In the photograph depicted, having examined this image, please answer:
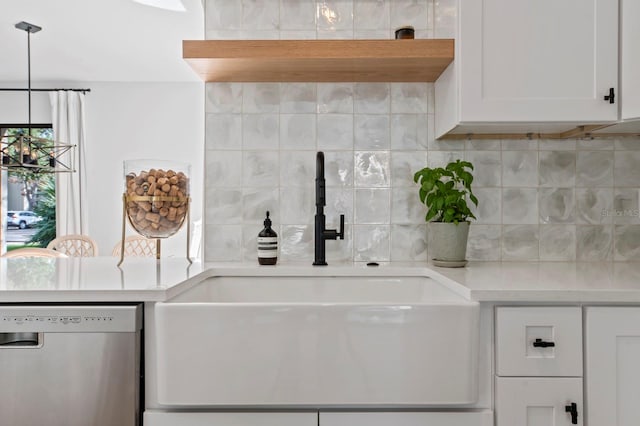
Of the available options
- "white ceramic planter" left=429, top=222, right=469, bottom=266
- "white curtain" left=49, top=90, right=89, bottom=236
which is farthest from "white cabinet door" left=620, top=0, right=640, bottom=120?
"white curtain" left=49, top=90, right=89, bottom=236

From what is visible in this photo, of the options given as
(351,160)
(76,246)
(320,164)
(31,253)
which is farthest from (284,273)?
(76,246)

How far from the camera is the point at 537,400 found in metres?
1.14

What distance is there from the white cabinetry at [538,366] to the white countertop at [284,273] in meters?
0.05

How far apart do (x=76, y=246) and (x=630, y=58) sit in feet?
14.9

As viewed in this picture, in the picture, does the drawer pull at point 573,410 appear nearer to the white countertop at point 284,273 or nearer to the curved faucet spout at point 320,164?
the white countertop at point 284,273

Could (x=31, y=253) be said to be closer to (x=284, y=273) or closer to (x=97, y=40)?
(x=97, y=40)

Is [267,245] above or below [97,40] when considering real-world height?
below

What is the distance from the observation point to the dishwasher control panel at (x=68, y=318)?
43.2 inches

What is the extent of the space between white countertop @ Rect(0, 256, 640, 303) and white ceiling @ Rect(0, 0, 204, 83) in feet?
8.04

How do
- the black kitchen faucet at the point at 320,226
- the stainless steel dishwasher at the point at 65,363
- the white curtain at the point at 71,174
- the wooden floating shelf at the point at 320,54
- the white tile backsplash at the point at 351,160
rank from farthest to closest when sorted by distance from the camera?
the white curtain at the point at 71,174 < the white tile backsplash at the point at 351,160 < the black kitchen faucet at the point at 320,226 < the wooden floating shelf at the point at 320,54 < the stainless steel dishwasher at the point at 65,363

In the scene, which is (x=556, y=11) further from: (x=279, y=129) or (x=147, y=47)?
(x=147, y=47)

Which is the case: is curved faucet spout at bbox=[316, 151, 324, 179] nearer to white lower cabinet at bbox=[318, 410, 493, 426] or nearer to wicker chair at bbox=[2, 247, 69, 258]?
white lower cabinet at bbox=[318, 410, 493, 426]

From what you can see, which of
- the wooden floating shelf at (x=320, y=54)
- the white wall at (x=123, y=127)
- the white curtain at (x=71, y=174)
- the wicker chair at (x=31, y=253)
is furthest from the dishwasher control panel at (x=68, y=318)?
the white curtain at (x=71, y=174)

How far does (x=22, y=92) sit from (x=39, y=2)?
8.91 feet
